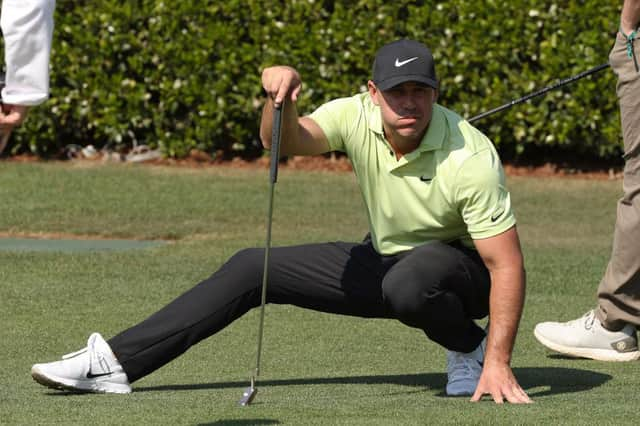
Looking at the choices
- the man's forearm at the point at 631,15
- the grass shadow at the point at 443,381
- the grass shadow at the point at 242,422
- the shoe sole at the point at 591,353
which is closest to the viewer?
the grass shadow at the point at 242,422

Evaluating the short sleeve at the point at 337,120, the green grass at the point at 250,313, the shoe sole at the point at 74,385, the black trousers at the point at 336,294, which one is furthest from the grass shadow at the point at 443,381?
the short sleeve at the point at 337,120

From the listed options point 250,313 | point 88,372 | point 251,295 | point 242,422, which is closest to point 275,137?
point 251,295

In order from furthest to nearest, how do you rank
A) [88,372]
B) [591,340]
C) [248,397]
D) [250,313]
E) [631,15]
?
[250,313]
[591,340]
[631,15]
[88,372]
[248,397]

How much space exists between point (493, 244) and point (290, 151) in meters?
0.84

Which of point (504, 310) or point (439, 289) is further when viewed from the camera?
point (439, 289)

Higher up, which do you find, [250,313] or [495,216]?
[495,216]

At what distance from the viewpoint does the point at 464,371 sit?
5551 millimetres

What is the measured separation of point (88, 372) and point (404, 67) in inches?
62.4

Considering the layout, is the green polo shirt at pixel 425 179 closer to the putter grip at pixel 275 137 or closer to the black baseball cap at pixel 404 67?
the black baseball cap at pixel 404 67

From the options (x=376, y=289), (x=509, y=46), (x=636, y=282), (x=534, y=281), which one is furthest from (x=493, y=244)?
(x=509, y=46)

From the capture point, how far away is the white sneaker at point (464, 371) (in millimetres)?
5500

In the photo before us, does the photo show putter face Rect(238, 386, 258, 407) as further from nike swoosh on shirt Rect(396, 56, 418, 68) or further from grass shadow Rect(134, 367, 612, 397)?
nike swoosh on shirt Rect(396, 56, 418, 68)

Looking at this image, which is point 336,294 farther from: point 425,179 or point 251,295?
point 425,179

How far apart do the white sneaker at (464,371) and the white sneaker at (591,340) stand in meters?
0.90
